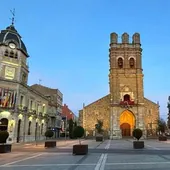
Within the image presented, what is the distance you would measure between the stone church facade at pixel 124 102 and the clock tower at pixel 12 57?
29351 mm

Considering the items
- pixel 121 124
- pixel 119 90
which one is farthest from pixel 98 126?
pixel 119 90

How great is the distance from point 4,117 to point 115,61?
129 feet

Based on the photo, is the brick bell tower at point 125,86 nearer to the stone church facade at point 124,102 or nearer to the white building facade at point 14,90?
the stone church facade at point 124,102

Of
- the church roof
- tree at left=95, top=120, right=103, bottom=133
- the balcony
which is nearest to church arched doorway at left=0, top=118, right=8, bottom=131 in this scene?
the church roof

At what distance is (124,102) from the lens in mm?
63500

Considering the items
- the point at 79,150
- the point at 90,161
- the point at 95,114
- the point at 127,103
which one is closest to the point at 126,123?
the point at 127,103

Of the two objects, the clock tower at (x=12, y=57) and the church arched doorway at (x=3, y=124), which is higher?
the clock tower at (x=12, y=57)

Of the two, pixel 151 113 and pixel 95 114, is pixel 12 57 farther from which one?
pixel 151 113

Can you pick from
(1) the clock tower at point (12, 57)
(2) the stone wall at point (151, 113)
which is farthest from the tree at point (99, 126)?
(1) the clock tower at point (12, 57)

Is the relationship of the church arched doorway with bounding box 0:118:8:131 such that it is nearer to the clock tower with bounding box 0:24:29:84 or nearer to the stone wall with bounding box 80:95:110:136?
the clock tower with bounding box 0:24:29:84

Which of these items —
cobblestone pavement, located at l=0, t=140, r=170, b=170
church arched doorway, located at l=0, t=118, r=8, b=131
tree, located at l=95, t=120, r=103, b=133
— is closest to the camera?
cobblestone pavement, located at l=0, t=140, r=170, b=170

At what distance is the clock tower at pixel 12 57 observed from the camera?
38.0m

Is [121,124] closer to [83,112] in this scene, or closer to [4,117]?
[83,112]

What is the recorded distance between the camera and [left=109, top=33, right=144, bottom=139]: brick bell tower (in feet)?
207
